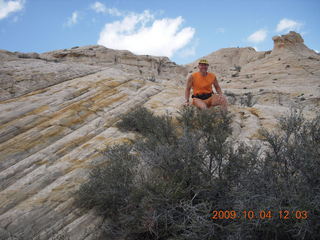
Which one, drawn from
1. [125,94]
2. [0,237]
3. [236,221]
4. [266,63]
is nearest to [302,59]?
[266,63]

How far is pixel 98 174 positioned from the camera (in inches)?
136

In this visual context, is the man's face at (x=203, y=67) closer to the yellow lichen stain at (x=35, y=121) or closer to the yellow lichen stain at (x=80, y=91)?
the yellow lichen stain at (x=80, y=91)

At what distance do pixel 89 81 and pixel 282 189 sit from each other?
7.93 metres

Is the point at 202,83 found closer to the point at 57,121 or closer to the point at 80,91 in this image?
the point at 57,121

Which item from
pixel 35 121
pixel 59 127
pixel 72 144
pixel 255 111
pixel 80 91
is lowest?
pixel 72 144

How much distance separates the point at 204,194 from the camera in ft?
8.73

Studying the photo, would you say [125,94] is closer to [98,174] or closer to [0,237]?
[98,174]

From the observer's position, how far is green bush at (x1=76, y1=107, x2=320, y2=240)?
204 centimetres

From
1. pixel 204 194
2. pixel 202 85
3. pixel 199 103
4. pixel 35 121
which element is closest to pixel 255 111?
pixel 202 85

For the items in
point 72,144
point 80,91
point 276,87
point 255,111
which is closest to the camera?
point 72,144

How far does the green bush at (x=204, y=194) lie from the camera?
6.71 ft
